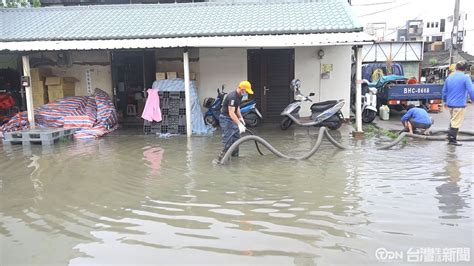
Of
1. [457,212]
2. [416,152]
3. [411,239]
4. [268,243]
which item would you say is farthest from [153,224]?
[416,152]

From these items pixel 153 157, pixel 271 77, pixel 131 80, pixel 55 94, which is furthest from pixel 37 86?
pixel 271 77

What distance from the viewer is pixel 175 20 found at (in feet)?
38.0

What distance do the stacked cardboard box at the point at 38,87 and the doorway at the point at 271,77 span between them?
21.7ft

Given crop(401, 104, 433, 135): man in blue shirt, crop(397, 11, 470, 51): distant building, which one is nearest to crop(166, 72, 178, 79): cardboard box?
crop(401, 104, 433, 135): man in blue shirt

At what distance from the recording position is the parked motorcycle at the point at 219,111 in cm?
1104

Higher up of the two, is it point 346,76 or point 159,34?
point 159,34

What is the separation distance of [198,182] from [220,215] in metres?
1.44

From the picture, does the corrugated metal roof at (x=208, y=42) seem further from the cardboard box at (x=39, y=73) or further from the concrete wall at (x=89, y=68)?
the concrete wall at (x=89, y=68)

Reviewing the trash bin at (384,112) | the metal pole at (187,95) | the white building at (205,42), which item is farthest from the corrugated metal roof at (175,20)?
the trash bin at (384,112)

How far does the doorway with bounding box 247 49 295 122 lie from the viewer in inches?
494

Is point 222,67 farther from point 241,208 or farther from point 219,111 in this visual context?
point 241,208

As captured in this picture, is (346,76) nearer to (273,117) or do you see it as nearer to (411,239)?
(273,117)

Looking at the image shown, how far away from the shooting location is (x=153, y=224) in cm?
430

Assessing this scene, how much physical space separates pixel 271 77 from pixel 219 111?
234cm
